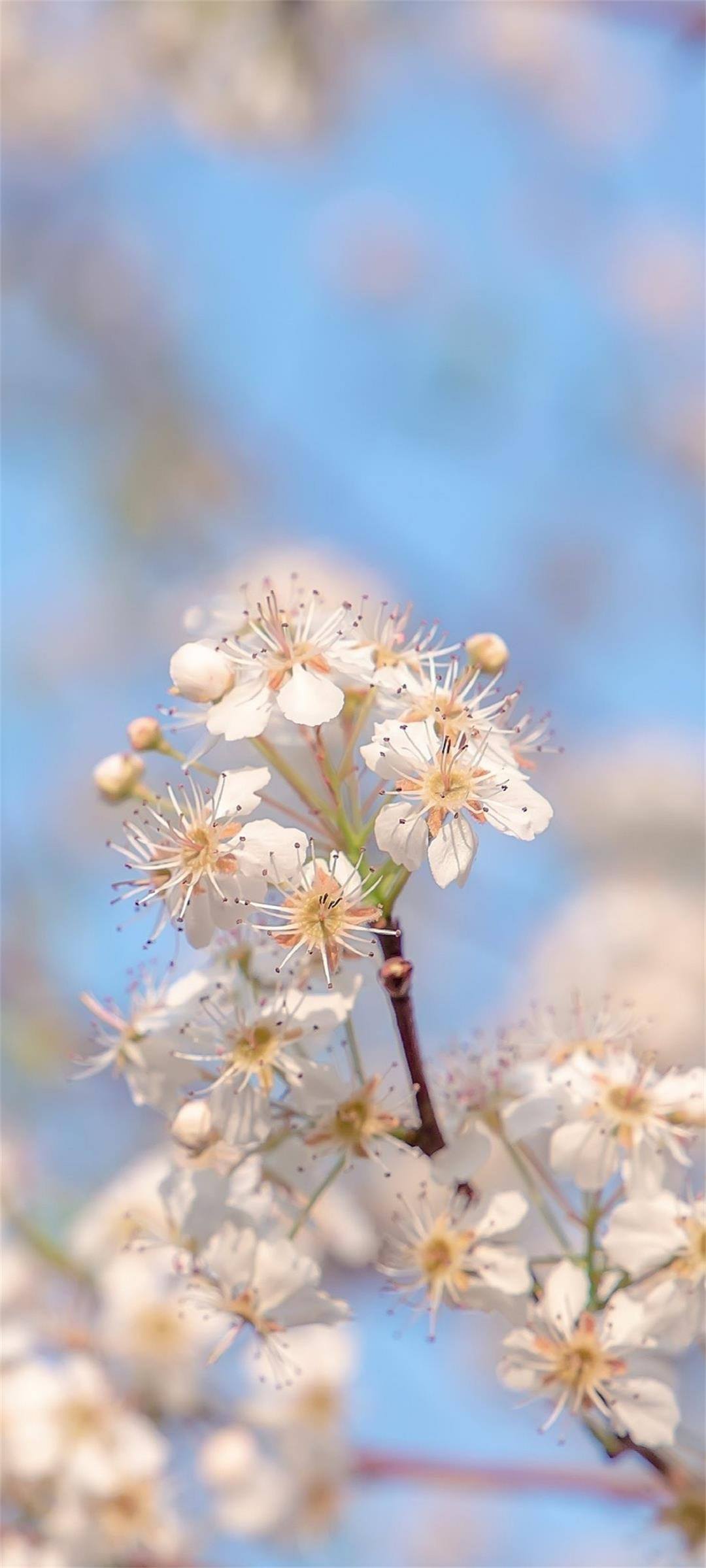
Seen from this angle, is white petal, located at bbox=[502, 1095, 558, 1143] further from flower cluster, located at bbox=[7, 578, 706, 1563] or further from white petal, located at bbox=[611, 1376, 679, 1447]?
white petal, located at bbox=[611, 1376, 679, 1447]

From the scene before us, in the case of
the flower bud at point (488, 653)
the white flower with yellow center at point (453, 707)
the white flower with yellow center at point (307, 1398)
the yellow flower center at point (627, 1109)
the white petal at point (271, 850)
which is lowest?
the white flower with yellow center at point (307, 1398)

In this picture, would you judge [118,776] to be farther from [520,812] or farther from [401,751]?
[520,812]

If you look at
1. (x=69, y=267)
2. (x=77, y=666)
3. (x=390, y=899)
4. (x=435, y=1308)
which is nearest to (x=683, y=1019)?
(x=435, y=1308)

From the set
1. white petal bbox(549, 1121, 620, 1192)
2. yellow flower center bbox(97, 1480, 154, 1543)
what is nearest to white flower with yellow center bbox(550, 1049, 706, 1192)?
→ white petal bbox(549, 1121, 620, 1192)

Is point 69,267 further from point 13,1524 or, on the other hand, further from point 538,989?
point 13,1524

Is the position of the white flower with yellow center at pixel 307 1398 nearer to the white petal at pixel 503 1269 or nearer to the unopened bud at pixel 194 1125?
the white petal at pixel 503 1269

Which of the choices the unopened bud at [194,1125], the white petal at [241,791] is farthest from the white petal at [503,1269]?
the white petal at [241,791]
